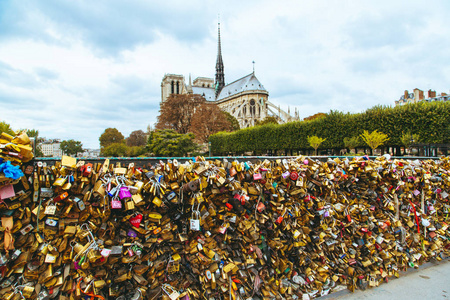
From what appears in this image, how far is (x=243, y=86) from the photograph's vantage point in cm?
9181

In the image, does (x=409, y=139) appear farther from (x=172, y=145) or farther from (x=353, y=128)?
(x=172, y=145)

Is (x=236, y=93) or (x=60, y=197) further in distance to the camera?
(x=236, y=93)

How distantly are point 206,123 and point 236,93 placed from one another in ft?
166

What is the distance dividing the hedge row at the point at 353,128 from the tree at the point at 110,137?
201 ft

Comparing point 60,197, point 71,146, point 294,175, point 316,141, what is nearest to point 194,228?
point 60,197

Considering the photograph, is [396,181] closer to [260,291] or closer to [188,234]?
[260,291]

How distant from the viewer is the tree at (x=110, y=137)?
8388cm

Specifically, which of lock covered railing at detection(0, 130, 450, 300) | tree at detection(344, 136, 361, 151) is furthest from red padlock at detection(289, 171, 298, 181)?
tree at detection(344, 136, 361, 151)

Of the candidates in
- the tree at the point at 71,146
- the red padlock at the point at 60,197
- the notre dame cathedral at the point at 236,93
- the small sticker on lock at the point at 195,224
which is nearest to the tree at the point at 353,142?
the small sticker on lock at the point at 195,224

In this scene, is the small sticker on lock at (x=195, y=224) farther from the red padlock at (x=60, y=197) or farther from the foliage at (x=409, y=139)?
the foliage at (x=409, y=139)

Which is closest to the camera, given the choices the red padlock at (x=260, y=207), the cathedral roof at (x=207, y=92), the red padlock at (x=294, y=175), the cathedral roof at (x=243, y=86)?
the red padlock at (x=260, y=207)

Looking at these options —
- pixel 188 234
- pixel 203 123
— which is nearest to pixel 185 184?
pixel 188 234

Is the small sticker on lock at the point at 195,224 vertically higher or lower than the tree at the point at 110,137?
lower

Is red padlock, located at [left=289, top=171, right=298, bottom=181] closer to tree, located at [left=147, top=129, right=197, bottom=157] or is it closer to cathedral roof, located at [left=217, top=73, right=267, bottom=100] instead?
tree, located at [left=147, top=129, right=197, bottom=157]
